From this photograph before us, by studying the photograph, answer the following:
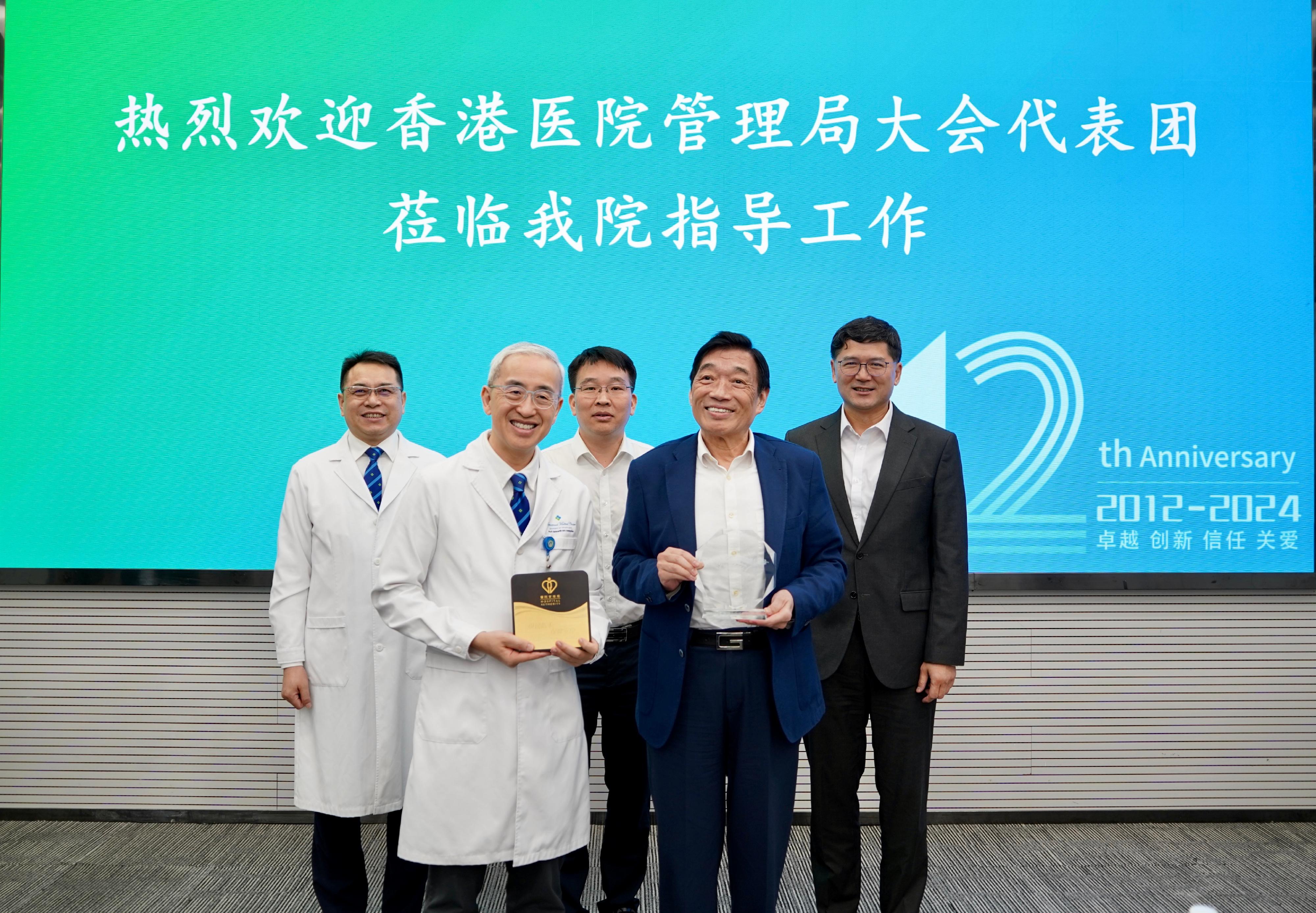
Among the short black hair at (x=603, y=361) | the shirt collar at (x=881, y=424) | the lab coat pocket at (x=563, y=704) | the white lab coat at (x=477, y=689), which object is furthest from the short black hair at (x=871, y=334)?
the lab coat pocket at (x=563, y=704)

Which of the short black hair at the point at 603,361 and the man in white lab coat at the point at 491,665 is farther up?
the short black hair at the point at 603,361

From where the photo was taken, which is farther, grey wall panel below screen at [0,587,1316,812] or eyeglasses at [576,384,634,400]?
grey wall panel below screen at [0,587,1316,812]

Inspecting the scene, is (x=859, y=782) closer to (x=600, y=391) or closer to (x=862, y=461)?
(x=862, y=461)

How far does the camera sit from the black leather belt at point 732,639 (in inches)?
82.4

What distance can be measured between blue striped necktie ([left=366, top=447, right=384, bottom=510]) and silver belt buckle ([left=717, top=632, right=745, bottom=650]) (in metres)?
1.20

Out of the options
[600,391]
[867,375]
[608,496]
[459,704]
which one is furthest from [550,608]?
[867,375]

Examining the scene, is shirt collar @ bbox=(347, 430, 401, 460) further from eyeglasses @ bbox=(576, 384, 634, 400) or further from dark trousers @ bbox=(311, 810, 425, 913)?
dark trousers @ bbox=(311, 810, 425, 913)

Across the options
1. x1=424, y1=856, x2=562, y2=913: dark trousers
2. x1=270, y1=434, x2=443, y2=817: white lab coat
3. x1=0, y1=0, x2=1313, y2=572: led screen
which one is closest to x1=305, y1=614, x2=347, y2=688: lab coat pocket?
x1=270, y1=434, x2=443, y2=817: white lab coat

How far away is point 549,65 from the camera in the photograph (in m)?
3.60

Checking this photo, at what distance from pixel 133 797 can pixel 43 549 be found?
106cm

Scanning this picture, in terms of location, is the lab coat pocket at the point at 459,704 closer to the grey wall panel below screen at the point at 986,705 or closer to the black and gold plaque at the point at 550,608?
the black and gold plaque at the point at 550,608

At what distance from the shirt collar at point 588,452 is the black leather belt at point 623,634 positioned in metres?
0.50

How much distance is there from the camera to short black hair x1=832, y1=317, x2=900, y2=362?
2564 mm

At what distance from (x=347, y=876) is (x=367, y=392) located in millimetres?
1424
